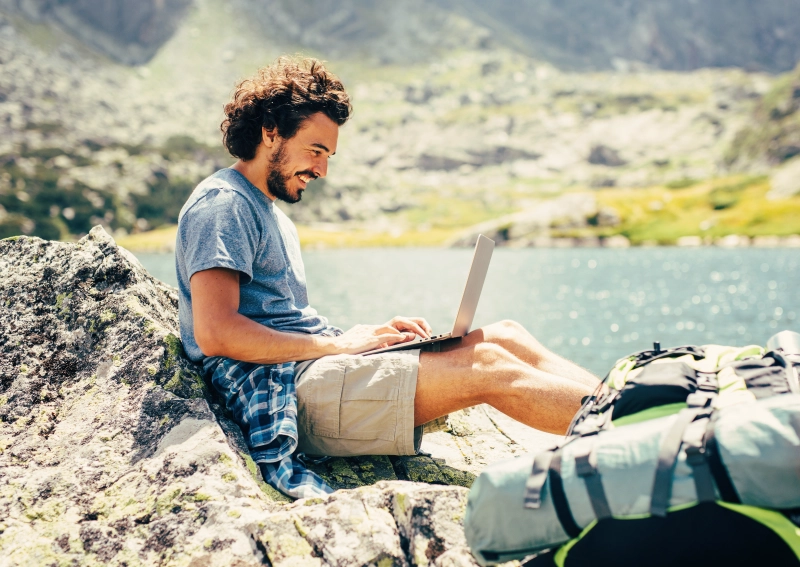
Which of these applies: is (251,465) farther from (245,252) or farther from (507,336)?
(507,336)

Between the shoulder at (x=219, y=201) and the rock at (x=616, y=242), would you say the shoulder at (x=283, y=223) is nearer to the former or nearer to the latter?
the shoulder at (x=219, y=201)

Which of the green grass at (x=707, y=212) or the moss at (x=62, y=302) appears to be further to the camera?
the green grass at (x=707, y=212)

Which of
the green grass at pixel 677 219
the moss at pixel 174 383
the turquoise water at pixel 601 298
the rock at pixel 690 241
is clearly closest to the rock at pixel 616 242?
the green grass at pixel 677 219

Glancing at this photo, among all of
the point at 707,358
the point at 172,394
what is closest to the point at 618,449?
the point at 707,358

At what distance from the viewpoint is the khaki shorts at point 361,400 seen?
5.10m

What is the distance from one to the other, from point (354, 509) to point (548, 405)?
1.57 m

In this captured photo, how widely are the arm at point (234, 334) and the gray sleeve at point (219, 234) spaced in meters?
0.10

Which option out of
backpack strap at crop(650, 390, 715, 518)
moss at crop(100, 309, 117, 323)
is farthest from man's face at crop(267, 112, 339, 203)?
backpack strap at crop(650, 390, 715, 518)

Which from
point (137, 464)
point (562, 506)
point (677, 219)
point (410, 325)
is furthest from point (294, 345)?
point (677, 219)

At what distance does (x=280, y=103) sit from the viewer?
549 cm

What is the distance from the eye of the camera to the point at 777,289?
49.3 meters

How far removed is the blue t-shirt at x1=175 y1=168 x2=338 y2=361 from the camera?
192 inches

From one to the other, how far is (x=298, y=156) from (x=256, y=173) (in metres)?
0.38

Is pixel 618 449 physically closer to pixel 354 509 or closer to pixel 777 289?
pixel 354 509
